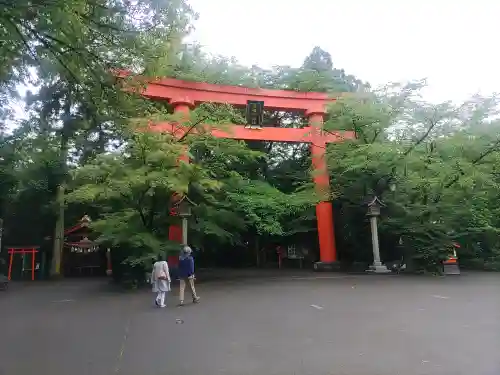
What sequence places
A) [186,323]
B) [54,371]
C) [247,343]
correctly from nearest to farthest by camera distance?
[54,371], [247,343], [186,323]

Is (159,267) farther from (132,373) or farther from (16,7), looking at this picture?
(16,7)

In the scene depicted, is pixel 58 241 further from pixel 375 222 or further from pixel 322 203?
pixel 375 222

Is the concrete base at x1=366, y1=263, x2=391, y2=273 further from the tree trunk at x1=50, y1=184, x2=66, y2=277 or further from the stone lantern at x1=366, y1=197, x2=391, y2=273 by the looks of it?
the tree trunk at x1=50, y1=184, x2=66, y2=277

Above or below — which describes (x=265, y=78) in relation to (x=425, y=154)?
above

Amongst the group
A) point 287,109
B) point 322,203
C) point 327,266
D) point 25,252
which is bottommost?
point 327,266

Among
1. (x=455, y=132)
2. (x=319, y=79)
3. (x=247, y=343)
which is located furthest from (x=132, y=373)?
(x=319, y=79)

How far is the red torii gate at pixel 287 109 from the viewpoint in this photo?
54.0 ft

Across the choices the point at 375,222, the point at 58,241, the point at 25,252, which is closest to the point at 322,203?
the point at 375,222

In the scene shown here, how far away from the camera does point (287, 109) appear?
18.5 metres

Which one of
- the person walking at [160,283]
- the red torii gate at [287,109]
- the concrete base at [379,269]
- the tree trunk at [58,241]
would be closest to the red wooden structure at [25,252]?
the tree trunk at [58,241]

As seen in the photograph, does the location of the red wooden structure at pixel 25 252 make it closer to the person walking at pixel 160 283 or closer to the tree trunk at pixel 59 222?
the tree trunk at pixel 59 222

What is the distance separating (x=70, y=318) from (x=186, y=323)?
2.52 m

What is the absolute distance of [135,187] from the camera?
1242cm

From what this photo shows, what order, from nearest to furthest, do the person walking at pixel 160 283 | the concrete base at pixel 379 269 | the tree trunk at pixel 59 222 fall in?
the person walking at pixel 160 283 < the concrete base at pixel 379 269 < the tree trunk at pixel 59 222
